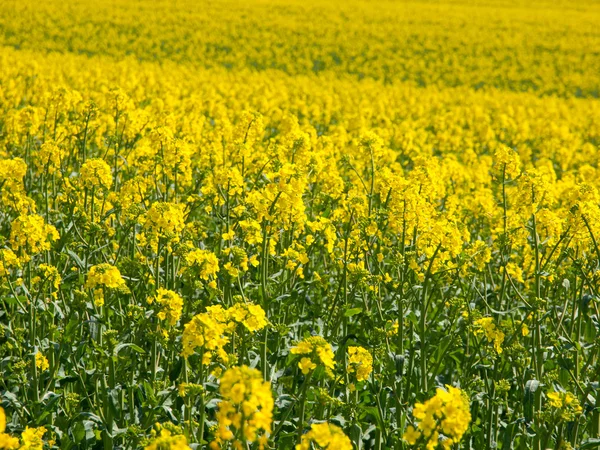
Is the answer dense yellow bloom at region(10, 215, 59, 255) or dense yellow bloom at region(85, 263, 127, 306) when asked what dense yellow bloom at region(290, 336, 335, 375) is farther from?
dense yellow bloom at region(10, 215, 59, 255)

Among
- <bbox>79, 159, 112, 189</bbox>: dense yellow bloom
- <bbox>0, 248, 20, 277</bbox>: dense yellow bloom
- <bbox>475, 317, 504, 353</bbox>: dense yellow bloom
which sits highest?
<bbox>79, 159, 112, 189</bbox>: dense yellow bloom

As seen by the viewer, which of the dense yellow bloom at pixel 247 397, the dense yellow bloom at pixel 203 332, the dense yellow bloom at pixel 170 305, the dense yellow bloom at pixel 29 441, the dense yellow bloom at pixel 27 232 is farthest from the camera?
the dense yellow bloom at pixel 27 232

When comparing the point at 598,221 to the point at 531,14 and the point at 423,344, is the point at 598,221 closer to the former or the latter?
the point at 423,344

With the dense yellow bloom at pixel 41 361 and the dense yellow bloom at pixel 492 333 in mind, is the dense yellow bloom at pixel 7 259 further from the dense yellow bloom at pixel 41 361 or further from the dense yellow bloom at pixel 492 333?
the dense yellow bloom at pixel 492 333

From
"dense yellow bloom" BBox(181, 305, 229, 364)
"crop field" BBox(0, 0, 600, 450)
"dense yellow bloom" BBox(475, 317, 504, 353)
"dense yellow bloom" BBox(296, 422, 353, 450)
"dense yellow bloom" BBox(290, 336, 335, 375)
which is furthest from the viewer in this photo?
"dense yellow bloom" BBox(475, 317, 504, 353)

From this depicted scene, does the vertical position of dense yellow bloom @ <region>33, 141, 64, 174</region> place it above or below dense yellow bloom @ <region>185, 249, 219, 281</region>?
above

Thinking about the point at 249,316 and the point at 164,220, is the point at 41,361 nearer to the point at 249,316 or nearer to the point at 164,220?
the point at 164,220

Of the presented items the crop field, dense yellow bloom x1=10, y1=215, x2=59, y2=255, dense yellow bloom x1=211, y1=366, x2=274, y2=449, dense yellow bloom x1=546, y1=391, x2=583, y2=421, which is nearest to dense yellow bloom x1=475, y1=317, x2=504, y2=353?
the crop field

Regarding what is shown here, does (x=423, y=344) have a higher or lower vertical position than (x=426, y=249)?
lower

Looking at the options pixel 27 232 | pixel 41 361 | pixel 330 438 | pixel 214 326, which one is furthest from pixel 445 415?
pixel 27 232

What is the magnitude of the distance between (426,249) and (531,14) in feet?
117

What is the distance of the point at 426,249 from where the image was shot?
4.54m

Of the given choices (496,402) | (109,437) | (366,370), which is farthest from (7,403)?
(496,402)

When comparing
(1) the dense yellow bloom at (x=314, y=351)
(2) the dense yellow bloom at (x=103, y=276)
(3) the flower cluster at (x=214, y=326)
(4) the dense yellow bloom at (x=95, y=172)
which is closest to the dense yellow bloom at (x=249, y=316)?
(3) the flower cluster at (x=214, y=326)
